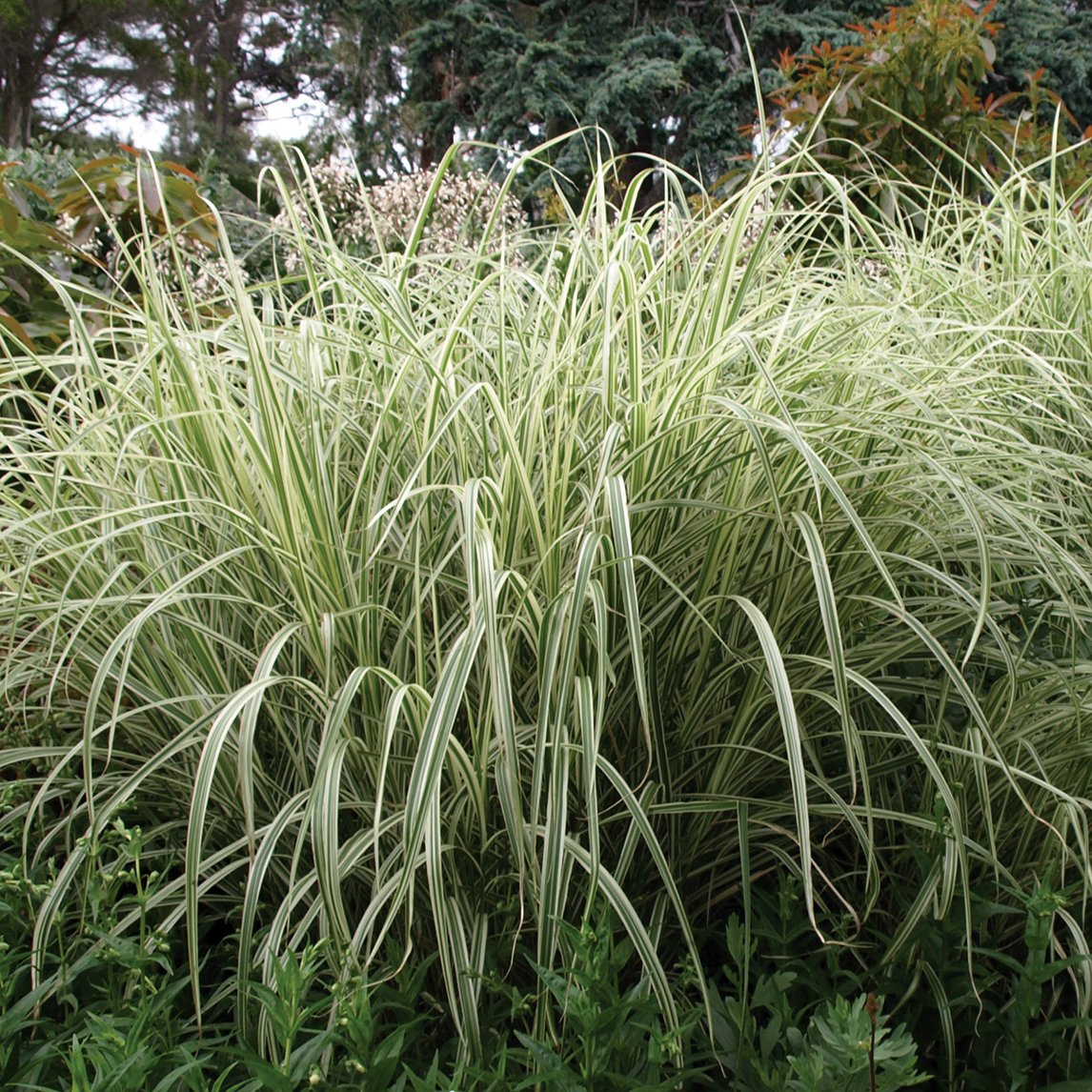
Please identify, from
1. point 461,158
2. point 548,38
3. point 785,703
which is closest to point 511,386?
point 785,703

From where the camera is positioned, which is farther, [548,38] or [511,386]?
[548,38]

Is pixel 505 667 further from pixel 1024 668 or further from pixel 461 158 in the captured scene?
pixel 461 158

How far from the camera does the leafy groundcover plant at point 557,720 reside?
1084mm

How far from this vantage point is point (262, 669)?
1132 mm

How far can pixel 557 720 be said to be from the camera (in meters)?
1.09

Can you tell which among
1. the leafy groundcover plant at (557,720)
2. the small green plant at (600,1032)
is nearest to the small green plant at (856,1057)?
the leafy groundcover plant at (557,720)

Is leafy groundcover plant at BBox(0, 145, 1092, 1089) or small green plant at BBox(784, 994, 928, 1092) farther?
leafy groundcover plant at BBox(0, 145, 1092, 1089)

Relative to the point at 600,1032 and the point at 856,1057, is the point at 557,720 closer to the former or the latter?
the point at 600,1032

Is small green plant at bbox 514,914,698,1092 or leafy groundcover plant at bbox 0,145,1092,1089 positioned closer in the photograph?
small green plant at bbox 514,914,698,1092

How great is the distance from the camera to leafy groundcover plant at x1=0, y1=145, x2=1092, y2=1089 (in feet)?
3.56

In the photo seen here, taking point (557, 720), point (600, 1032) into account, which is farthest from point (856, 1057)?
point (557, 720)

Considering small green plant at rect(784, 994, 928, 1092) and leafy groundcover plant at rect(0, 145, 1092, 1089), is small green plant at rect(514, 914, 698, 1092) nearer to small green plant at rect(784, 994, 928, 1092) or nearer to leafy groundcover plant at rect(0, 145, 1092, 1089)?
Answer: leafy groundcover plant at rect(0, 145, 1092, 1089)

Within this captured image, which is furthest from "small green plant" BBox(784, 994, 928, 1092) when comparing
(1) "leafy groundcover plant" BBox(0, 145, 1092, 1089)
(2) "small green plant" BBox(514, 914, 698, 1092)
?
(2) "small green plant" BBox(514, 914, 698, 1092)

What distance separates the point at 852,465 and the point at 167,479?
3.27ft
